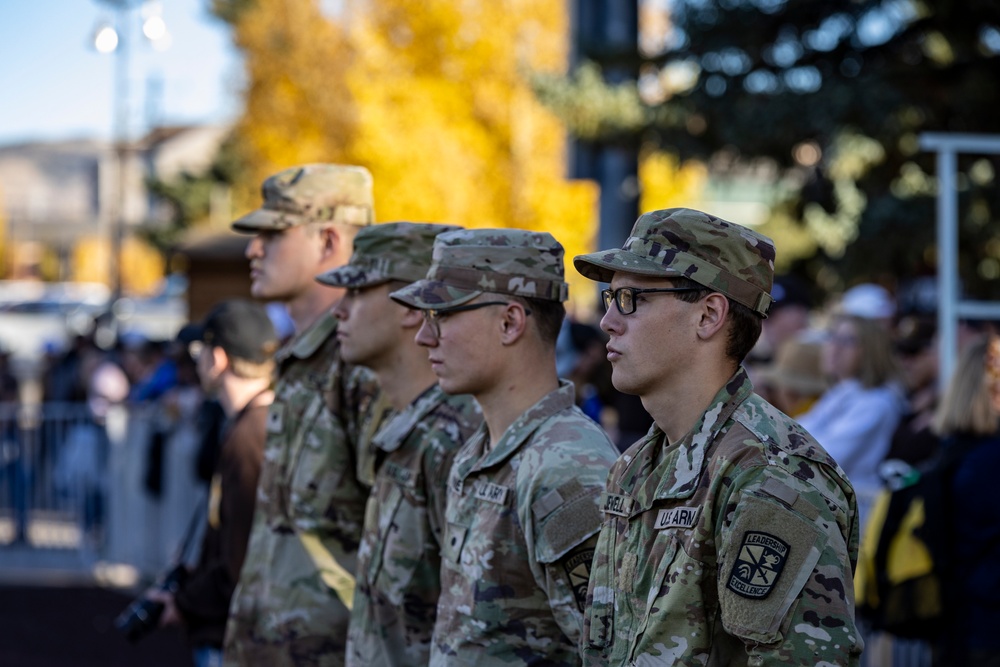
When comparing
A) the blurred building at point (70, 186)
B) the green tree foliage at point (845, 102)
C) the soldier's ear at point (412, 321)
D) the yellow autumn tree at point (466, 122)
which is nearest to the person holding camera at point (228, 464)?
the soldier's ear at point (412, 321)

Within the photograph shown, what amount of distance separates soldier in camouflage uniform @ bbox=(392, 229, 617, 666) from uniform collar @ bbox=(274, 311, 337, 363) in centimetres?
108

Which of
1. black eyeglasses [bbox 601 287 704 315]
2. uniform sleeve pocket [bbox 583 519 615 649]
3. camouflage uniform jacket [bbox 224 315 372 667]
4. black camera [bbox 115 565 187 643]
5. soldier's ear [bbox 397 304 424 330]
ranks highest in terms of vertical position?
black eyeglasses [bbox 601 287 704 315]

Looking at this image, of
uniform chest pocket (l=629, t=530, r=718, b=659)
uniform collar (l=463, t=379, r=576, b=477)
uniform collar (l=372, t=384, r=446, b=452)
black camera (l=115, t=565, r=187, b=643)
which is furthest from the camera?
black camera (l=115, t=565, r=187, b=643)

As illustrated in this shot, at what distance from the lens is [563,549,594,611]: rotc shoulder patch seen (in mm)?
3107

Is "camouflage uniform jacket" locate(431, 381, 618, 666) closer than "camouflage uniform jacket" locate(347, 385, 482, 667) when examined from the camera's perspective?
Yes

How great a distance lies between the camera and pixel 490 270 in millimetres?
3566

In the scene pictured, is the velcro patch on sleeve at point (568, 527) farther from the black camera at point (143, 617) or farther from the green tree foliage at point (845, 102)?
the green tree foliage at point (845, 102)

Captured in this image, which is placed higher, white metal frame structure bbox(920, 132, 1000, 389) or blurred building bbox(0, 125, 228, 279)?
white metal frame structure bbox(920, 132, 1000, 389)

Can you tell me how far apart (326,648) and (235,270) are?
43.3ft

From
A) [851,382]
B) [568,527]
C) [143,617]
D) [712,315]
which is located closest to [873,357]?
[851,382]

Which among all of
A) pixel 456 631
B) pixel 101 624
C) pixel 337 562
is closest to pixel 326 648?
pixel 337 562

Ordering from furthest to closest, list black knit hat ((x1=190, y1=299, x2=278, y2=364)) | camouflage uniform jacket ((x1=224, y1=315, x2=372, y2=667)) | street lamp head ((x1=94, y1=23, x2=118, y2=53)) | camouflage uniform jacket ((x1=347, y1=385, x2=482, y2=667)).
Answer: street lamp head ((x1=94, y1=23, x2=118, y2=53)) → black knit hat ((x1=190, y1=299, x2=278, y2=364)) → camouflage uniform jacket ((x1=224, y1=315, x2=372, y2=667)) → camouflage uniform jacket ((x1=347, y1=385, x2=482, y2=667))

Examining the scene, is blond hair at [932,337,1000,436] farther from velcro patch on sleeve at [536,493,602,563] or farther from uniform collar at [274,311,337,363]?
velcro patch on sleeve at [536,493,602,563]

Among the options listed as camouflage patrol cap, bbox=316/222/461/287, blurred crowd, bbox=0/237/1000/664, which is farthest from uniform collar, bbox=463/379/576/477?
blurred crowd, bbox=0/237/1000/664
